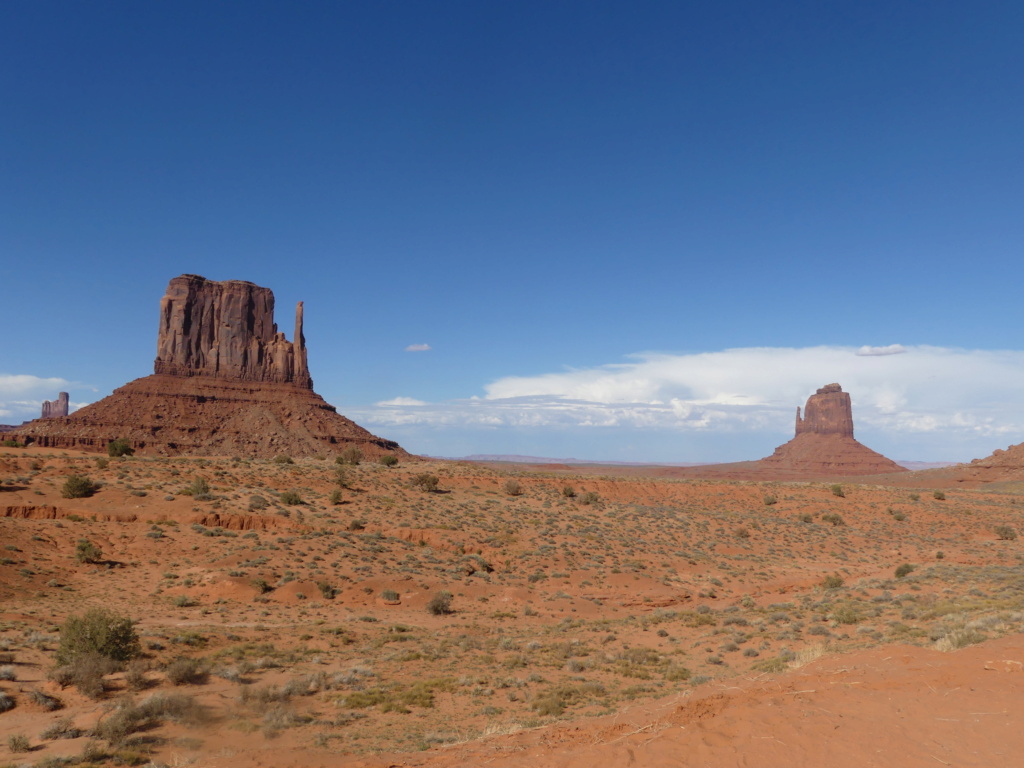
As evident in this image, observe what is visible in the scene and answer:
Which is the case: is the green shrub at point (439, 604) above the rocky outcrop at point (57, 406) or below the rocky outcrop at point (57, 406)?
below

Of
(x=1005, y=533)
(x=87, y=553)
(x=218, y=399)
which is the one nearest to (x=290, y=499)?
(x=87, y=553)

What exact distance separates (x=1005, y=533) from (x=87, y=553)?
173ft

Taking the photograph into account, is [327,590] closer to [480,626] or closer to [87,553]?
[480,626]

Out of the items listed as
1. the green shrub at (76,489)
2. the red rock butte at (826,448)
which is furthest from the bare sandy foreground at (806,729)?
the red rock butte at (826,448)

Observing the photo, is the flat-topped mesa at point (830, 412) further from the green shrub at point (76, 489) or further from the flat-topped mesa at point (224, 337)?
the green shrub at point (76, 489)

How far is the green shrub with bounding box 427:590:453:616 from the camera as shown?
22359mm

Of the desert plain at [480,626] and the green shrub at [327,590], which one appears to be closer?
the desert plain at [480,626]

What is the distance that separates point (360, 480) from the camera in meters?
43.2

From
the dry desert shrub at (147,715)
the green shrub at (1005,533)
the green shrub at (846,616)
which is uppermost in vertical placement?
the dry desert shrub at (147,715)

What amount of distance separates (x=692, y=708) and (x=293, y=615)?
16.0 metres

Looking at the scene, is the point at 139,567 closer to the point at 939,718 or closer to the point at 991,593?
the point at 939,718

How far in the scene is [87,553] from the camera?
78.0ft

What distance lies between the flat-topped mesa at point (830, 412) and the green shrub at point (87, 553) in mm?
158278

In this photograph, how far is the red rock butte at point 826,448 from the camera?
130750 millimetres
